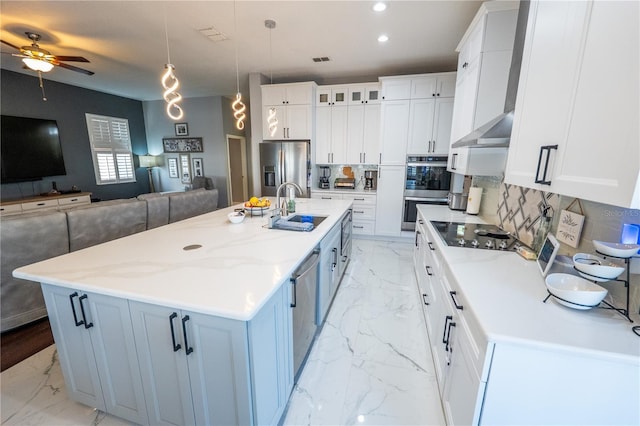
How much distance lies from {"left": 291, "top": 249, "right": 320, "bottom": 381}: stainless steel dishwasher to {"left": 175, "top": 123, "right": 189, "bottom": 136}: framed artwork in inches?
262

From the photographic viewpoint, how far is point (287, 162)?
4.64 m

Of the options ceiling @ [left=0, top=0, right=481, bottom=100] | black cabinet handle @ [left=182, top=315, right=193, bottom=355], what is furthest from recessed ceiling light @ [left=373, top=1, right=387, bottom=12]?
black cabinet handle @ [left=182, top=315, right=193, bottom=355]

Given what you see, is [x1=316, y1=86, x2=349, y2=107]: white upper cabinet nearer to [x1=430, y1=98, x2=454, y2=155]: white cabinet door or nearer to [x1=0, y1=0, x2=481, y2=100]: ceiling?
[x1=0, y1=0, x2=481, y2=100]: ceiling

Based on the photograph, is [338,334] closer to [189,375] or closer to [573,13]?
[189,375]

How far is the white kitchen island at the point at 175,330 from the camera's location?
3.48 ft

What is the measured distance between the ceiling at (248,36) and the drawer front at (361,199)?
2177 millimetres

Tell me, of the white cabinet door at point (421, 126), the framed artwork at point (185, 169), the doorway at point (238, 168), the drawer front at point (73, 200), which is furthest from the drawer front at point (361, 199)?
the drawer front at point (73, 200)

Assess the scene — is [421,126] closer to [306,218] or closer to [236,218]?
[306,218]

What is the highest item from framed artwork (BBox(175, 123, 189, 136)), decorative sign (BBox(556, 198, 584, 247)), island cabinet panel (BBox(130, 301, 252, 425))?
framed artwork (BBox(175, 123, 189, 136))

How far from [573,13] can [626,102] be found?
0.51 meters

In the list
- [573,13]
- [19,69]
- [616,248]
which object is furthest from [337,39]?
[19,69]

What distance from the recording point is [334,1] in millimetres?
2518

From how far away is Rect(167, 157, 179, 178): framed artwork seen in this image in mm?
7098

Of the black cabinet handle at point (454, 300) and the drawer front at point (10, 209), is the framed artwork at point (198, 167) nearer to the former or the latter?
the drawer front at point (10, 209)
